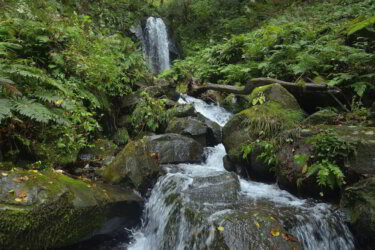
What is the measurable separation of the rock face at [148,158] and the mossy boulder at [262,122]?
0.90 m

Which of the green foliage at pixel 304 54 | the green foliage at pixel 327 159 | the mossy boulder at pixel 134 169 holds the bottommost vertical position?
the mossy boulder at pixel 134 169

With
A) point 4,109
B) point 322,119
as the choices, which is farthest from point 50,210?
point 322,119

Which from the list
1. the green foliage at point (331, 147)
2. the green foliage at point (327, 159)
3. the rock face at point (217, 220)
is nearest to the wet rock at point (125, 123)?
the rock face at point (217, 220)

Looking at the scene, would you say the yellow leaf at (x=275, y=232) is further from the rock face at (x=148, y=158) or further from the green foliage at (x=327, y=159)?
the rock face at (x=148, y=158)

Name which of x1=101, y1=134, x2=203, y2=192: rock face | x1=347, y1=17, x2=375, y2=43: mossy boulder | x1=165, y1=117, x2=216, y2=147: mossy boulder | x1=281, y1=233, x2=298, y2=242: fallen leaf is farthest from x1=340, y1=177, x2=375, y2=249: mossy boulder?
x1=347, y1=17, x2=375, y2=43: mossy boulder

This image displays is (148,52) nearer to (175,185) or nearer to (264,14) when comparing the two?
(264,14)

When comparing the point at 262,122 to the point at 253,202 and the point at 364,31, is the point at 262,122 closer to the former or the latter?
the point at 253,202

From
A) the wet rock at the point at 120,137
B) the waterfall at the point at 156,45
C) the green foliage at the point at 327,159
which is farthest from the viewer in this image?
the waterfall at the point at 156,45

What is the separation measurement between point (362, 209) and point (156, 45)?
1512cm

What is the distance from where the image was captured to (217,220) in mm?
3660

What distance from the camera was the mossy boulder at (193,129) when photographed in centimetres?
705

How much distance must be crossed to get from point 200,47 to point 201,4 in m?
4.38

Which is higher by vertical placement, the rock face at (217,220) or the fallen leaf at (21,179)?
the fallen leaf at (21,179)

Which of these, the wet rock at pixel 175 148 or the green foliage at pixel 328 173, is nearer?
the green foliage at pixel 328 173
